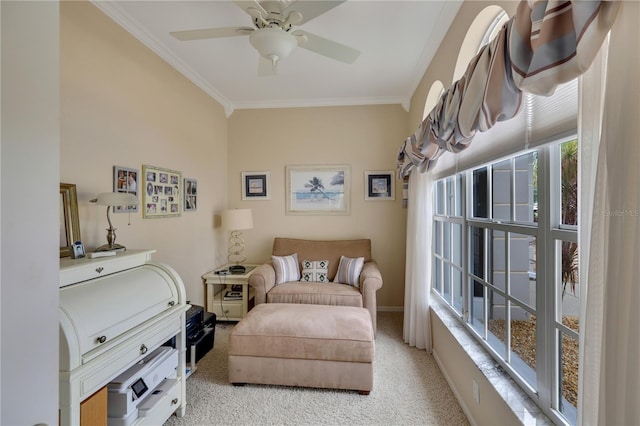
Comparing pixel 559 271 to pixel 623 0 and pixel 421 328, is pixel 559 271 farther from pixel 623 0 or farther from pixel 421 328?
pixel 421 328

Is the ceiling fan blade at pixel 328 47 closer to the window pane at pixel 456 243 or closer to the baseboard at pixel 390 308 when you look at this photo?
the window pane at pixel 456 243

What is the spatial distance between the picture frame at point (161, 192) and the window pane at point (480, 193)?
2.58 meters

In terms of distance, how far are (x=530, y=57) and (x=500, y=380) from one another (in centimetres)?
149

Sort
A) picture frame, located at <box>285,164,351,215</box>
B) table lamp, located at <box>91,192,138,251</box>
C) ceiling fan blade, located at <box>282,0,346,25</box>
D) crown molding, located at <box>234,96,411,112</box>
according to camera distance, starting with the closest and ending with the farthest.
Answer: ceiling fan blade, located at <box>282,0,346,25</box>
table lamp, located at <box>91,192,138,251</box>
crown molding, located at <box>234,96,411,112</box>
picture frame, located at <box>285,164,351,215</box>

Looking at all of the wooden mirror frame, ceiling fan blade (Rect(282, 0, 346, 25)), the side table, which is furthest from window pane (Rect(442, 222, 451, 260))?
the wooden mirror frame

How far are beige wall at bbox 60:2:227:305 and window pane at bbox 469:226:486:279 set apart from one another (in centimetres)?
255

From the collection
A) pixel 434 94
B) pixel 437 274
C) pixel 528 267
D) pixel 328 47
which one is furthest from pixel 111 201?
pixel 437 274

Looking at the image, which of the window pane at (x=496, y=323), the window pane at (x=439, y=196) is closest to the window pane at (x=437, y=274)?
the window pane at (x=439, y=196)

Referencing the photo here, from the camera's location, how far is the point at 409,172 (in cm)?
291

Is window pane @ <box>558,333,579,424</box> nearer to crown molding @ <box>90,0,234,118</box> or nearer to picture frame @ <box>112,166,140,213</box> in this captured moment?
picture frame @ <box>112,166,140,213</box>

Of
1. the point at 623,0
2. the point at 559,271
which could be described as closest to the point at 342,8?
the point at 623,0

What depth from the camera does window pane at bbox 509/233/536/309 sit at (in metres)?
1.32

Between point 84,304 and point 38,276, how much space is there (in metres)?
0.94

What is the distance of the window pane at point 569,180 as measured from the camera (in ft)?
3.63
